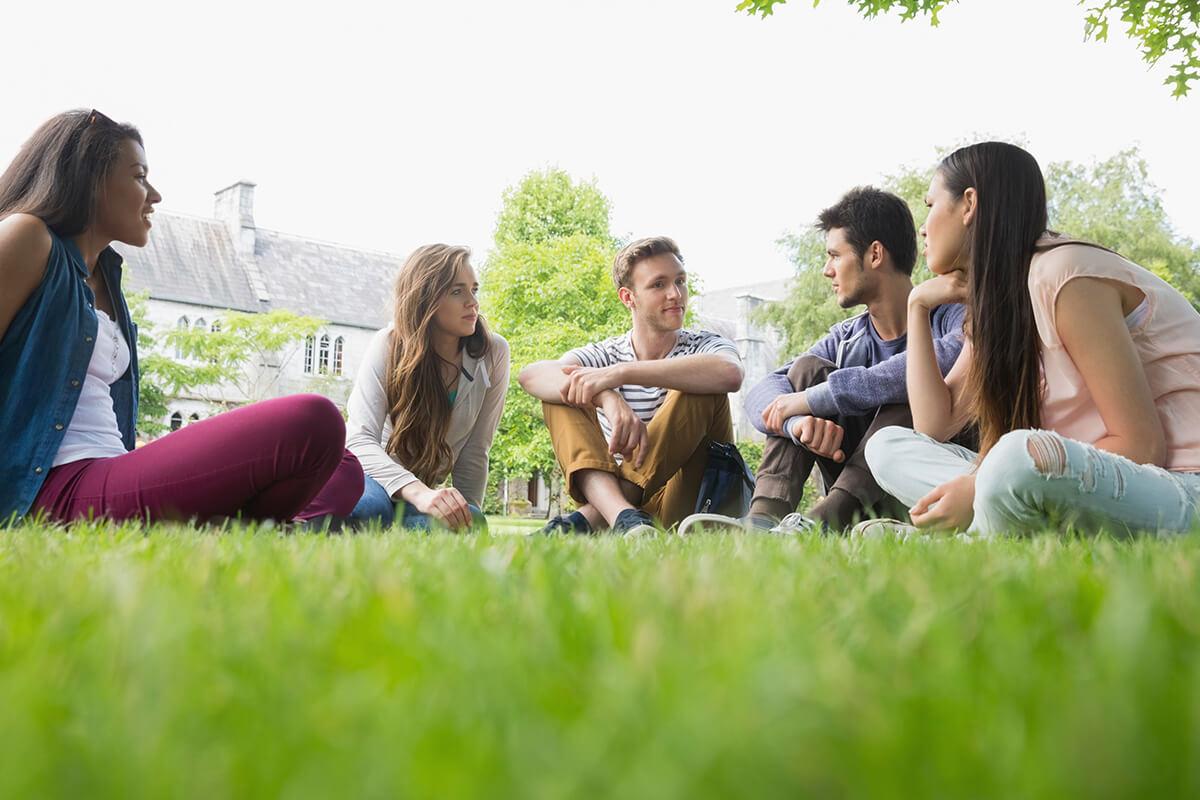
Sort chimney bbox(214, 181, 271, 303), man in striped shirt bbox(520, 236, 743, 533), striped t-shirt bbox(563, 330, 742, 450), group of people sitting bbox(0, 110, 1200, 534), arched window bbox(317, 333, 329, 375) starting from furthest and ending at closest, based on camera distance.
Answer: chimney bbox(214, 181, 271, 303) → arched window bbox(317, 333, 329, 375) → striped t-shirt bbox(563, 330, 742, 450) → man in striped shirt bbox(520, 236, 743, 533) → group of people sitting bbox(0, 110, 1200, 534)

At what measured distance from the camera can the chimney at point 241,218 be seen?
1905 inches

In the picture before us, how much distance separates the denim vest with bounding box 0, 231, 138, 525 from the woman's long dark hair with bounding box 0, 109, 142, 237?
0.12 metres

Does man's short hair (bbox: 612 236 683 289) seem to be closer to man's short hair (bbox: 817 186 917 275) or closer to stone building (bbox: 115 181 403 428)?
man's short hair (bbox: 817 186 917 275)

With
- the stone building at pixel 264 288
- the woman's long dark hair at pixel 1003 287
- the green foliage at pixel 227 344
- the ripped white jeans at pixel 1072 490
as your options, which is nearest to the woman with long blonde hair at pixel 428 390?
the woman's long dark hair at pixel 1003 287

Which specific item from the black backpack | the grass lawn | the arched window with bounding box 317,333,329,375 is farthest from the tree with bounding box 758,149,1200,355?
the grass lawn

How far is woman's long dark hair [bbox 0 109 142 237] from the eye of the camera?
358 centimetres

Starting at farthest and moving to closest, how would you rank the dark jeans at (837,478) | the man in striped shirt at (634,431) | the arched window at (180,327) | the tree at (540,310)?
the arched window at (180,327), the tree at (540,310), the man in striped shirt at (634,431), the dark jeans at (837,478)

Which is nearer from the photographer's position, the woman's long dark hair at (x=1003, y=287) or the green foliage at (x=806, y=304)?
the woman's long dark hair at (x=1003, y=287)

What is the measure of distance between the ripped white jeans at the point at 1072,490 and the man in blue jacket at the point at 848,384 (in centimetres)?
111

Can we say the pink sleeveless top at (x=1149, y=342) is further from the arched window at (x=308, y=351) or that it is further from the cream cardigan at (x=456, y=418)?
the arched window at (x=308, y=351)

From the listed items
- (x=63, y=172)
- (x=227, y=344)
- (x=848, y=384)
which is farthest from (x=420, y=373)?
(x=227, y=344)

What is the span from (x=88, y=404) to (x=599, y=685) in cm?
346

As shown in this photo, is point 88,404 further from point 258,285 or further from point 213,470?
point 258,285

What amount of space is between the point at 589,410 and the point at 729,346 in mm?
918
